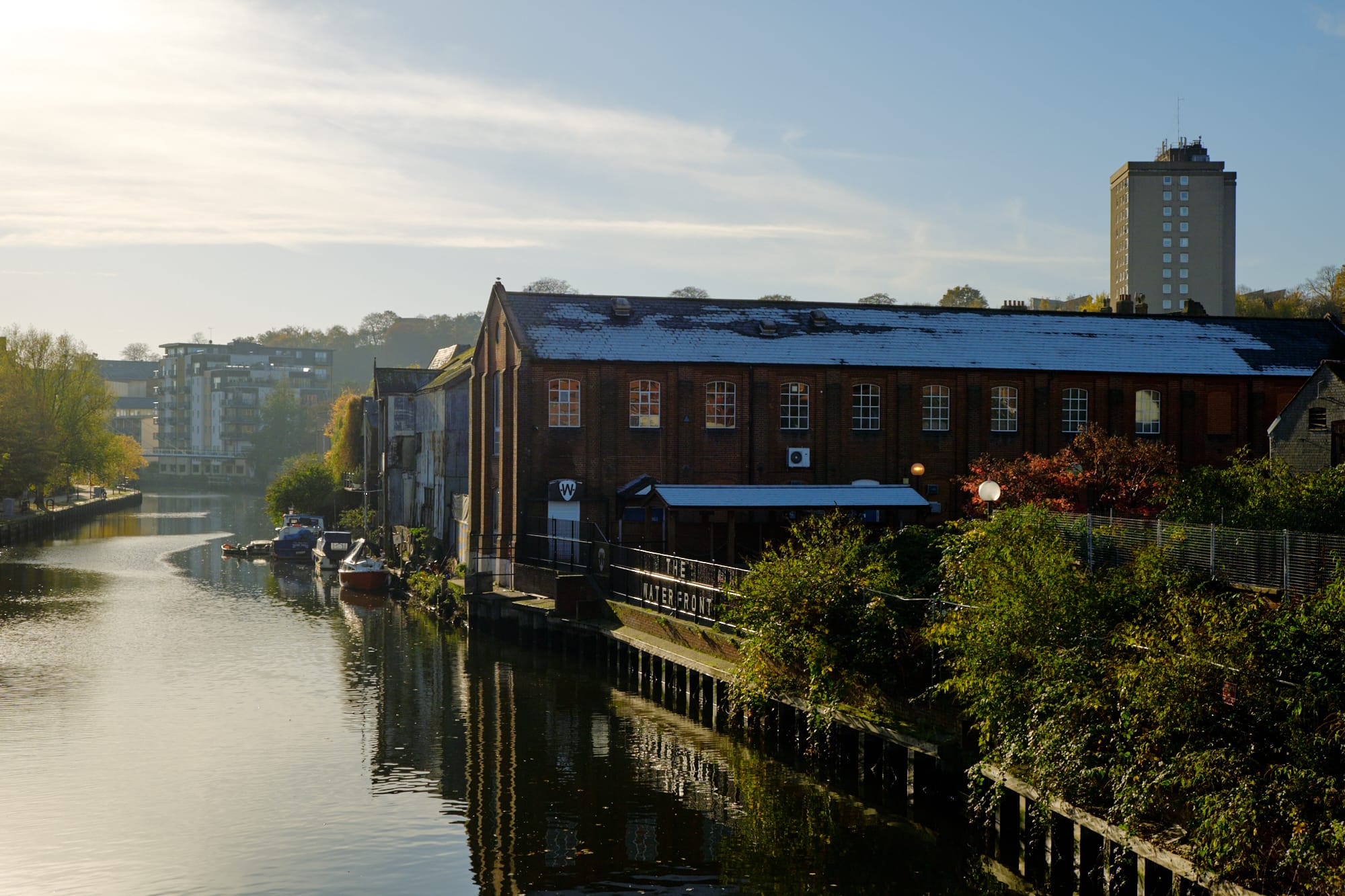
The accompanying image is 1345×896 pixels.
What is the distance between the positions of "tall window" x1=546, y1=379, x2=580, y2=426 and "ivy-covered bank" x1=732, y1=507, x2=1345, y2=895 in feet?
64.9

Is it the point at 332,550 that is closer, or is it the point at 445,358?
the point at 332,550

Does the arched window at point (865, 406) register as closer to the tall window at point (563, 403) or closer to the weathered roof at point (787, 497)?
the weathered roof at point (787, 497)

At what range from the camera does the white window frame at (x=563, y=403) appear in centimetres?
4291

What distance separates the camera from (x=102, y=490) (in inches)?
4938

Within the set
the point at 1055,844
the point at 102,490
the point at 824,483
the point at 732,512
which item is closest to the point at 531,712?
the point at 732,512

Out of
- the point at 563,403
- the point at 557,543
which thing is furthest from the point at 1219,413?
the point at 557,543

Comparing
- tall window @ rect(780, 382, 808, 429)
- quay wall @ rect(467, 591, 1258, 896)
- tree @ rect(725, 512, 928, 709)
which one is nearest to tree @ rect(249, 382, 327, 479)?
tall window @ rect(780, 382, 808, 429)

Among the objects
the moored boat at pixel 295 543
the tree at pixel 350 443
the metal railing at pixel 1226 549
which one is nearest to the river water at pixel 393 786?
the metal railing at pixel 1226 549

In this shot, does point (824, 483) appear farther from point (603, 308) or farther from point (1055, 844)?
point (1055, 844)

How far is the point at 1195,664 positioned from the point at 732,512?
84.3 ft

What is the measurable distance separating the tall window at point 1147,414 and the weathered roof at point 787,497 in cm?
1089

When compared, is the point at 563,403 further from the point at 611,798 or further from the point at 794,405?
the point at 611,798

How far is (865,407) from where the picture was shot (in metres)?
45.8

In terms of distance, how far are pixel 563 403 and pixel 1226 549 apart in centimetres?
2490
